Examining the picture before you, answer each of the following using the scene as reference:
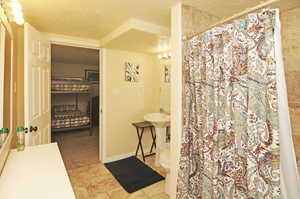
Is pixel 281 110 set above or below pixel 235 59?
below

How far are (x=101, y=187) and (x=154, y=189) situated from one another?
2.35 feet

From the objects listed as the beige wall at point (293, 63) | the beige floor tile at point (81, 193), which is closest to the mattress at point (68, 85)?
the beige floor tile at point (81, 193)

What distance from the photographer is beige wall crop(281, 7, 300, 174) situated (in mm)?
1423

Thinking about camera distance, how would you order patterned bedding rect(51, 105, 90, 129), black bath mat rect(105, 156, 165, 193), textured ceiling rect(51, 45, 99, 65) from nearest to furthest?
black bath mat rect(105, 156, 165, 193) → textured ceiling rect(51, 45, 99, 65) → patterned bedding rect(51, 105, 90, 129)

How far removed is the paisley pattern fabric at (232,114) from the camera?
92cm

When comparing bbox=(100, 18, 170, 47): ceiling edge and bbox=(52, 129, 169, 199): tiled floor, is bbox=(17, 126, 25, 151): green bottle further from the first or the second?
bbox=(100, 18, 170, 47): ceiling edge

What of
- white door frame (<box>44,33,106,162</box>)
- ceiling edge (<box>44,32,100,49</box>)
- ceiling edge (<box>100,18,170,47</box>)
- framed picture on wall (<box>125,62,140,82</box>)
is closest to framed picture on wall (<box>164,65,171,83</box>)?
framed picture on wall (<box>125,62,140,82</box>)

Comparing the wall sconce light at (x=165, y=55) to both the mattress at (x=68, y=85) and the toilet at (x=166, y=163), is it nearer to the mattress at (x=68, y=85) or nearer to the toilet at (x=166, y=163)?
the toilet at (x=166, y=163)

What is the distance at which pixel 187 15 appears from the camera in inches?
63.2

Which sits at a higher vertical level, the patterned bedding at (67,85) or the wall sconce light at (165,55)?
the wall sconce light at (165,55)

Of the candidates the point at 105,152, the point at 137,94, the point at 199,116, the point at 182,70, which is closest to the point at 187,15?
the point at 182,70

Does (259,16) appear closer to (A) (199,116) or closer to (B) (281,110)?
(B) (281,110)

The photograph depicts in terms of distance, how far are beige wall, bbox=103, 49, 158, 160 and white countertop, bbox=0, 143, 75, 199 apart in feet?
5.13

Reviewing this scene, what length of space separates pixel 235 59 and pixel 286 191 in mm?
875
